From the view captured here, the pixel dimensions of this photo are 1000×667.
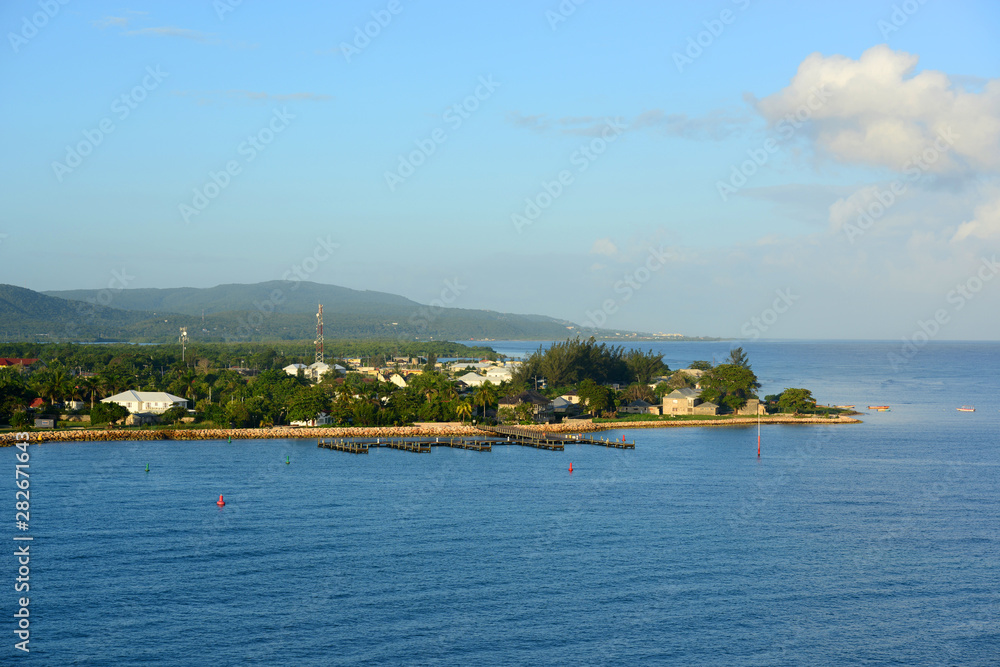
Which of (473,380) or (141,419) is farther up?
(473,380)

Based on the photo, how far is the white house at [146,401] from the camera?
79.1 m

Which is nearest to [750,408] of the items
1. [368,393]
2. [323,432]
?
[368,393]

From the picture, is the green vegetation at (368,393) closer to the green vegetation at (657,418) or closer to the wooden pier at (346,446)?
the green vegetation at (657,418)

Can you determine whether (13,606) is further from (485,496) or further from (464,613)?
(485,496)

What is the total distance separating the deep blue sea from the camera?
25672mm

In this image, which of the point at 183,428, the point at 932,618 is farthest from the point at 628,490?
the point at 183,428

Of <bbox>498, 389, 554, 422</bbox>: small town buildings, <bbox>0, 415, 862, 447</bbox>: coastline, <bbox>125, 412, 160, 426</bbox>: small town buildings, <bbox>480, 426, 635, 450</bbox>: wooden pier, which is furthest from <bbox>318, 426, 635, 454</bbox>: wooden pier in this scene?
<bbox>125, 412, 160, 426</bbox>: small town buildings

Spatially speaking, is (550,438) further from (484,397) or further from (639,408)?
(639,408)

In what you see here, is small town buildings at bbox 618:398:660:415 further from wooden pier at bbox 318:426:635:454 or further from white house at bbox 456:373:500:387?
white house at bbox 456:373:500:387

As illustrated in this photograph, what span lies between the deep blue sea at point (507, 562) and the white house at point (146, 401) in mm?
17566

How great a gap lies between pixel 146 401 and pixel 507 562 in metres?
57.9

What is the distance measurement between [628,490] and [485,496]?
8921 millimetres

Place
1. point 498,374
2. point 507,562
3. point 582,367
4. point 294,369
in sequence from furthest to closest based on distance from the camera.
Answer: point 498,374 < point 294,369 < point 582,367 < point 507,562

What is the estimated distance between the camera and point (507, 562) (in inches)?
1332
